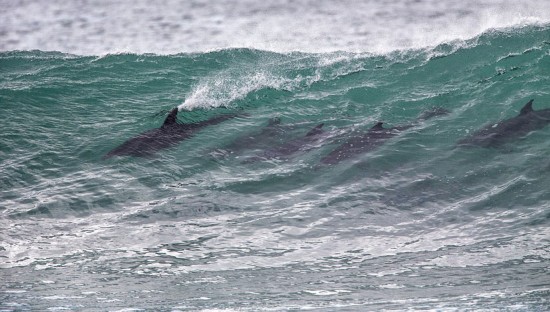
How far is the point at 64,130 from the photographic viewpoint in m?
11.8

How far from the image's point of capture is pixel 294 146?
1088cm

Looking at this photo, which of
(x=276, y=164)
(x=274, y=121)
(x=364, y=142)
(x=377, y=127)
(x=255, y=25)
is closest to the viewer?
(x=276, y=164)

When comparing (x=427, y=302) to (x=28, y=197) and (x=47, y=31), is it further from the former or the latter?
(x=47, y=31)

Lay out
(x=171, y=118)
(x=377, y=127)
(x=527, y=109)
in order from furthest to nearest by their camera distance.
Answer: (x=171, y=118), (x=377, y=127), (x=527, y=109)

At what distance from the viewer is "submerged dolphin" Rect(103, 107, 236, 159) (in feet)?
36.0

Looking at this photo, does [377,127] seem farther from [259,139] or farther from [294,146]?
[259,139]

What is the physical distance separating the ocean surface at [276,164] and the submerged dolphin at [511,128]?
0.63ft

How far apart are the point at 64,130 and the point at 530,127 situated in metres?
7.49

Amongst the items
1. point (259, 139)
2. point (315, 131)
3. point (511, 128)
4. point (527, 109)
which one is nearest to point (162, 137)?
point (259, 139)

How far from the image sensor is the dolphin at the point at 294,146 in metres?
10.6

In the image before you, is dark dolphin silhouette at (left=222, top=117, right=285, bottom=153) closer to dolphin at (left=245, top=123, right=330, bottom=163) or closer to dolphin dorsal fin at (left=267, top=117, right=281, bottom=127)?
dolphin dorsal fin at (left=267, top=117, right=281, bottom=127)

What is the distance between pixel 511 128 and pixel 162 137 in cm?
549


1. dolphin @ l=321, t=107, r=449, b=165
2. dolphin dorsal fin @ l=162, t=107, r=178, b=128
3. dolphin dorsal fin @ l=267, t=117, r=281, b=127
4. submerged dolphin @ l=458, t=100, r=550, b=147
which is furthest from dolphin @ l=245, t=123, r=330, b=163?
submerged dolphin @ l=458, t=100, r=550, b=147

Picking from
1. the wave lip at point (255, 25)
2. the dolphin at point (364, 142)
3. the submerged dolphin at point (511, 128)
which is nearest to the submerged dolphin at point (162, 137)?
the dolphin at point (364, 142)
